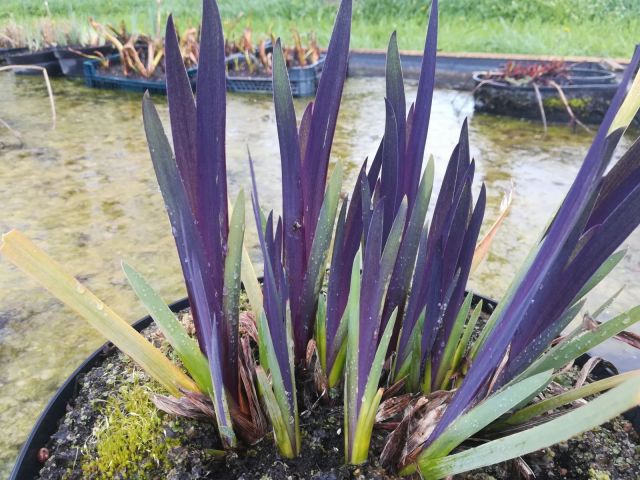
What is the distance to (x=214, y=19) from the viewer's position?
342mm

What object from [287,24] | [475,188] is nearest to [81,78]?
[287,24]

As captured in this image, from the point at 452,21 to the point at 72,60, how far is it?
265cm

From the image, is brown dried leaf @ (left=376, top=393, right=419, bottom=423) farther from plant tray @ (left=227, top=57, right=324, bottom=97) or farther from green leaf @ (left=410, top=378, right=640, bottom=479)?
plant tray @ (left=227, top=57, right=324, bottom=97)

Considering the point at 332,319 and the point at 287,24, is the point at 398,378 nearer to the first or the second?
the point at 332,319

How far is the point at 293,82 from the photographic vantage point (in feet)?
7.36

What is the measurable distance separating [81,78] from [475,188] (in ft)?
7.52

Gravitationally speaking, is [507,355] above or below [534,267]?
below

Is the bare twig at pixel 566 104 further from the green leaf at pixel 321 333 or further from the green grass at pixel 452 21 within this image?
the green leaf at pixel 321 333

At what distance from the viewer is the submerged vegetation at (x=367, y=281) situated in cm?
36

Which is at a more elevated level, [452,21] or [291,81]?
[452,21]

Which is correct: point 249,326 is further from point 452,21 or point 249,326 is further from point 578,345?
point 452,21

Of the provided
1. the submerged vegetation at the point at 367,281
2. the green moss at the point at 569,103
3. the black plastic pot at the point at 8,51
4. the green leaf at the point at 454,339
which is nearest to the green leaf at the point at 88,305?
the submerged vegetation at the point at 367,281

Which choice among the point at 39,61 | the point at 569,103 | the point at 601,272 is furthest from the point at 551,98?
the point at 39,61

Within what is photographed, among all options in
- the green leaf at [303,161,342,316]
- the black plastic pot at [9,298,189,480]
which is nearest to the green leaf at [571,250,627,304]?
the green leaf at [303,161,342,316]
